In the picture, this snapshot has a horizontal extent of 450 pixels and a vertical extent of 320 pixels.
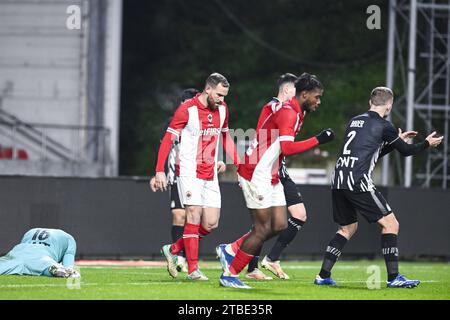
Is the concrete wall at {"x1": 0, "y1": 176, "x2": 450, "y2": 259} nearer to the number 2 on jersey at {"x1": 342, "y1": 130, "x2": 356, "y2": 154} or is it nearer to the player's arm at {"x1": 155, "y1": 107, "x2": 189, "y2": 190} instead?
the player's arm at {"x1": 155, "y1": 107, "x2": 189, "y2": 190}

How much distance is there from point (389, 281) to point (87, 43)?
51.1ft

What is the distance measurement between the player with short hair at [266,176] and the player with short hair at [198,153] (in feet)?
2.05

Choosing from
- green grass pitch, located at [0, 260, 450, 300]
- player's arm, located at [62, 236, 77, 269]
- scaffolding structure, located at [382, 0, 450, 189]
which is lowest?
green grass pitch, located at [0, 260, 450, 300]

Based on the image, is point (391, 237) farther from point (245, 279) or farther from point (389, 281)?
point (245, 279)

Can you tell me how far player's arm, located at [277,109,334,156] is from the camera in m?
11.1

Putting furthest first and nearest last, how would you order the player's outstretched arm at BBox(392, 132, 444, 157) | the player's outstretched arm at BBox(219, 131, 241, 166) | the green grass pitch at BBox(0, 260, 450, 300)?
the player's outstretched arm at BBox(219, 131, 241, 166) < the player's outstretched arm at BBox(392, 132, 444, 157) < the green grass pitch at BBox(0, 260, 450, 300)

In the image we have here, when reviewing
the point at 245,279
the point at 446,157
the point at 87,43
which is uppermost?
the point at 87,43

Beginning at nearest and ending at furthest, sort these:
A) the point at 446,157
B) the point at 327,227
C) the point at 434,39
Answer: the point at 327,227, the point at 446,157, the point at 434,39

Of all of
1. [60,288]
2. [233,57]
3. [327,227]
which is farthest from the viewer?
[233,57]

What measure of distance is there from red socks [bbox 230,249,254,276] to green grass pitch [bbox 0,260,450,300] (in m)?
0.25

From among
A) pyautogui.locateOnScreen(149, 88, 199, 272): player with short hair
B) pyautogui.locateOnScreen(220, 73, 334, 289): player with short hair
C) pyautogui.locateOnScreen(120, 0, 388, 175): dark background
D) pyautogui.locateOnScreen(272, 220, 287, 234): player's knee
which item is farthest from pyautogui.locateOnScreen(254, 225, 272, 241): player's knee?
pyautogui.locateOnScreen(120, 0, 388, 175): dark background

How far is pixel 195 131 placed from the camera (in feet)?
40.3

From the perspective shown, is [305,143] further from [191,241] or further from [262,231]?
[191,241]
